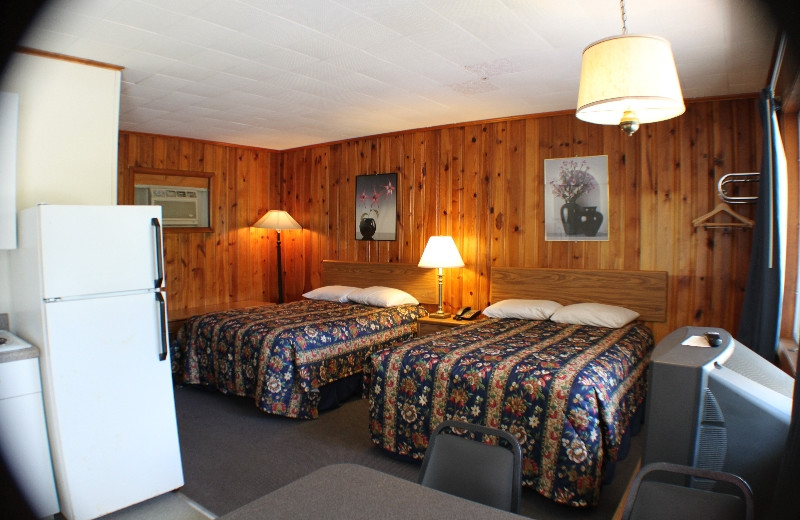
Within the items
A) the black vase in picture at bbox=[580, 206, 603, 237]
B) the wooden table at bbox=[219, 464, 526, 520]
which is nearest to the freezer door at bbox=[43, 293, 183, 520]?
the wooden table at bbox=[219, 464, 526, 520]

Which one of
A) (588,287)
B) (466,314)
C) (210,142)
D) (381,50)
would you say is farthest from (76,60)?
(588,287)

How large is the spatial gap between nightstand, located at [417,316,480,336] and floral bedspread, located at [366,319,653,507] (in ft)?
2.78

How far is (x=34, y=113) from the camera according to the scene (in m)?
2.62

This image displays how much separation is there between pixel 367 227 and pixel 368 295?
0.95 metres

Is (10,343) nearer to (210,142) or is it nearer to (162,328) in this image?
(162,328)

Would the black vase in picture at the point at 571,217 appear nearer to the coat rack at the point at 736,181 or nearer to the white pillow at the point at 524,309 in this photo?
the white pillow at the point at 524,309

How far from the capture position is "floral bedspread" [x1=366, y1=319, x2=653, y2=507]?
2.18m

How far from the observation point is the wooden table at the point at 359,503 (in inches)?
44.8

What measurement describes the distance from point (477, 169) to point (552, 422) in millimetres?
2709

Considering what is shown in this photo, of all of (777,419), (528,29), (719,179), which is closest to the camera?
(777,419)

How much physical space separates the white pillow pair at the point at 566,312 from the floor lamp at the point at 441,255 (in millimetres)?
535

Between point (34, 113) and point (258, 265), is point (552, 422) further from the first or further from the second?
point (258, 265)

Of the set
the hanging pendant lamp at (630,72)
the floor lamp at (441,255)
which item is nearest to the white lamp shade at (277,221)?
the floor lamp at (441,255)

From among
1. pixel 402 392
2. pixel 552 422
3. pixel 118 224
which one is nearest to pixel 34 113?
pixel 118 224
